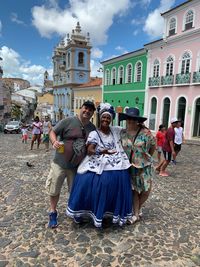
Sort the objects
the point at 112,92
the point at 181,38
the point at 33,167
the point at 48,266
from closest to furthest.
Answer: the point at 48,266 < the point at 33,167 < the point at 181,38 < the point at 112,92

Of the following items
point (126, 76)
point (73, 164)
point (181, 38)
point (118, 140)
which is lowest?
point (73, 164)

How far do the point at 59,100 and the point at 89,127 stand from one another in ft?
148

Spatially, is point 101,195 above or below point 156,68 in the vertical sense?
below

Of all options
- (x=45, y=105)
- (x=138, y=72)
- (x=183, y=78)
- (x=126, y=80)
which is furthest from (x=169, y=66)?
(x=45, y=105)

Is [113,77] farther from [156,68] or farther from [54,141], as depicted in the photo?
[54,141]

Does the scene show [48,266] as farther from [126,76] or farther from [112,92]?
[112,92]

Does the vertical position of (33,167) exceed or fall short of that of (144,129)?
it falls short

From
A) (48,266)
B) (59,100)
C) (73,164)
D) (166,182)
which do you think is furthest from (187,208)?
(59,100)

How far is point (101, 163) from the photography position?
2.90m

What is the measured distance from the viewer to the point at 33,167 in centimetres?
692

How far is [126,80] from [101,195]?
20.4 meters

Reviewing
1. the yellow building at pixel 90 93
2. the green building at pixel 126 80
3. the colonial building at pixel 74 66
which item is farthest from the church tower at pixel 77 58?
the green building at pixel 126 80

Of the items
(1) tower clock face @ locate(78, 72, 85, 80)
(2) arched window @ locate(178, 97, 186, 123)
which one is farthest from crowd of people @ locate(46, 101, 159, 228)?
(1) tower clock face @ locate(78, 72, 85, 80)

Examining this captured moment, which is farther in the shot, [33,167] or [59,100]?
[59,100]
